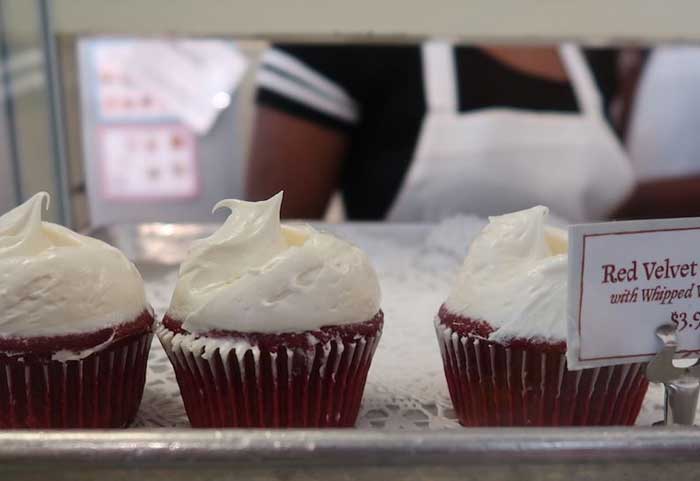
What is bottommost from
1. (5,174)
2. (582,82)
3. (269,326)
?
(269,326)

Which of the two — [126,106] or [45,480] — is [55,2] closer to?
[45,480]

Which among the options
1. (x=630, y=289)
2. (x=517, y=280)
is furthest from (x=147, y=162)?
(x=630, y=289)

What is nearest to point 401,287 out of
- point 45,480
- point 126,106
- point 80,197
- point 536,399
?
point 536,399

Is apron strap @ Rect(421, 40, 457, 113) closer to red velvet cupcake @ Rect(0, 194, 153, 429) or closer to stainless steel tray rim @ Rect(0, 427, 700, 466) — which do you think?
red velvet cupcake @ Rect(0, 194, 153, 429)

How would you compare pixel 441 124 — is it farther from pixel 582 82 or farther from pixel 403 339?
pixel 403 339

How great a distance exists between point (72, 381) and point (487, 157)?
4.52 feet

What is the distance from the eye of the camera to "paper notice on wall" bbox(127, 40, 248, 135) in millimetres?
2354

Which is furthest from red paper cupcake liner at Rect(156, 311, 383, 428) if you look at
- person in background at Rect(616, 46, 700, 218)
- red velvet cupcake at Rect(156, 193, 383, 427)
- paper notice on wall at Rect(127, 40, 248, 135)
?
paper notice on wall at Rect(127, 40, 248, 135)

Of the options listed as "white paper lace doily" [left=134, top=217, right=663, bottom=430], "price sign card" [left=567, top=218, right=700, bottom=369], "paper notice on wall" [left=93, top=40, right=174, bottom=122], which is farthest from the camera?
"paper notice on wall" [left=93, top=40, right=174, bottom=122]

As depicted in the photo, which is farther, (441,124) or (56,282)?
(441,124)

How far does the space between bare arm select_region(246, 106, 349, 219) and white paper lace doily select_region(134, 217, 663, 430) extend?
503 mm

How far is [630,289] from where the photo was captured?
61cm

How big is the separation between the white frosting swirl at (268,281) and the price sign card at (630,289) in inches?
8.5

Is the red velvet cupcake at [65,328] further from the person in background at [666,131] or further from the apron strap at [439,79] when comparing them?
the person in background at [666,131]
